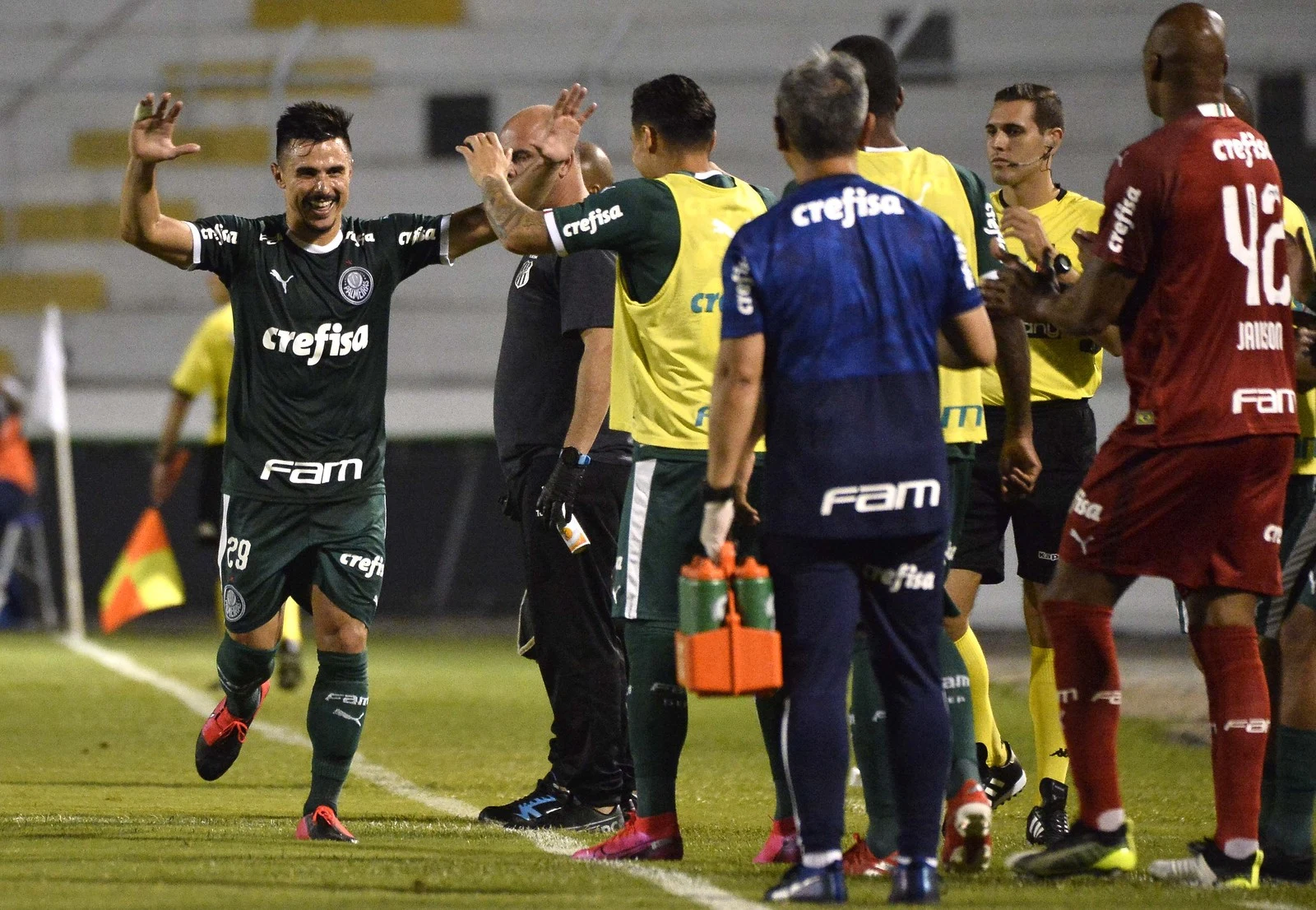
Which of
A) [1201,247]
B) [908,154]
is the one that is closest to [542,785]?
[908,154]

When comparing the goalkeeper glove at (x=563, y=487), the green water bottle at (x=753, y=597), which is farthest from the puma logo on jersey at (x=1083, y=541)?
the goalkeeper glove at (x=563, y=487)

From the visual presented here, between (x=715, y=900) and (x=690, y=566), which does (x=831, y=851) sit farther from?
(x=690, y=566)

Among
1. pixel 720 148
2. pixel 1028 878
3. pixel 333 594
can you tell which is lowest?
pixel 1028 878

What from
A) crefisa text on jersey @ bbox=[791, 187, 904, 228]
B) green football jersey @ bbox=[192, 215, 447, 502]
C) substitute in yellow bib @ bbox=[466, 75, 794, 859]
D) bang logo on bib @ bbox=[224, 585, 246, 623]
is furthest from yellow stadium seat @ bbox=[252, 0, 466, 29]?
crefisa text on jersey @ bbox=[791, 187, 904, 228]

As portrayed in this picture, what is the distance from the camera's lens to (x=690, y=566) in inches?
188

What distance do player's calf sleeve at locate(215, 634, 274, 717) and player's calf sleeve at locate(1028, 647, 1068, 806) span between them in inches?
100

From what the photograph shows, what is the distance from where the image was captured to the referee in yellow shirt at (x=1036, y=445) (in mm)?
6594

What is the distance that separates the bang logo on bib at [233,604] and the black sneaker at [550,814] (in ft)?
3.44

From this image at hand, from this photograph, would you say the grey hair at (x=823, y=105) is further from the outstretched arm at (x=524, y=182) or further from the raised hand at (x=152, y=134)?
the raised hand at (x=152, y=134)

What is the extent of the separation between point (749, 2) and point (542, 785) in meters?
15.7

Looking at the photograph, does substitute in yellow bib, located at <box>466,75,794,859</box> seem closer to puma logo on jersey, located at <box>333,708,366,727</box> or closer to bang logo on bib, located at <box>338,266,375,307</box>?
bang logo on bib, located at <box>338,266,375,307</box>

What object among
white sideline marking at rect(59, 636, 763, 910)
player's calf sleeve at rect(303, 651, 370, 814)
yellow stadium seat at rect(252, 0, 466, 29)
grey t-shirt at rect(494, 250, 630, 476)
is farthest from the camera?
yellow stadium seat at rect(252, 0, 466, 29)

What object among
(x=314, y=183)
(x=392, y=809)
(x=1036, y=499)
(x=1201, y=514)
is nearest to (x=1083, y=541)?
(x=1201, y=514)

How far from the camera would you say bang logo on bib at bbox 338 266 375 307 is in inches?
247
